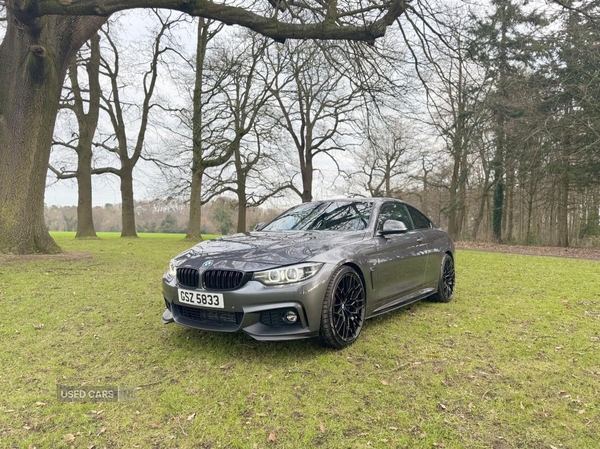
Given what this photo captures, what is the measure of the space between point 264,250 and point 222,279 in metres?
0.47

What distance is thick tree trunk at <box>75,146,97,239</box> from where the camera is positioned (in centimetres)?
1812

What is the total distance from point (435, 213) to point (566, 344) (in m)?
36.5

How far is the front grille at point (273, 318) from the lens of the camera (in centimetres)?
303

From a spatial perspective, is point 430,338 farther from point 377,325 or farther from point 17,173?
point 17,173

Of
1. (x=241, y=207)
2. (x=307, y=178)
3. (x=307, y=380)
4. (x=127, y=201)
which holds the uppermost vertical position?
(x=307, y=178)

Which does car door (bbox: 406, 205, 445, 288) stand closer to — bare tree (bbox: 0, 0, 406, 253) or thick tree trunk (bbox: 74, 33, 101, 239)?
bare tree (bbox: 0, 0, 406, 253)

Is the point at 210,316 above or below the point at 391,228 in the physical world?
below

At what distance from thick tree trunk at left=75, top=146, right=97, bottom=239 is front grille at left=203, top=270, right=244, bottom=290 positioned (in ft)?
57.9

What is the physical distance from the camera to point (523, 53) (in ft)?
27.5

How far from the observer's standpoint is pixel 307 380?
280cm

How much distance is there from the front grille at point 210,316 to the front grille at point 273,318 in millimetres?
189

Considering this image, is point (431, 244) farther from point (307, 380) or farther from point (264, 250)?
point (307, 380)

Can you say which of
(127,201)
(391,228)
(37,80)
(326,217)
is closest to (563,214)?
(391,228)

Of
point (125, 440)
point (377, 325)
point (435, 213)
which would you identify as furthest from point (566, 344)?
point (435, 213)
